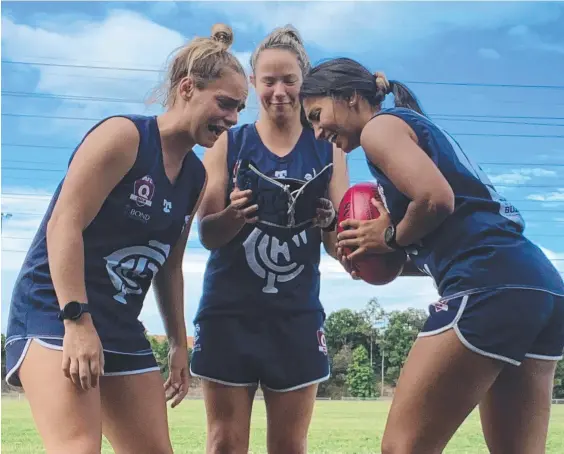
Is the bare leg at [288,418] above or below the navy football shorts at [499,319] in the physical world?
below

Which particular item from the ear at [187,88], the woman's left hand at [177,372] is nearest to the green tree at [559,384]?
the woman's left hand at [177,372]

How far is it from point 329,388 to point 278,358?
134 ft

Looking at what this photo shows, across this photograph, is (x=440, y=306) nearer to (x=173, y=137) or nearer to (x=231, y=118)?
(x=231, y=118)

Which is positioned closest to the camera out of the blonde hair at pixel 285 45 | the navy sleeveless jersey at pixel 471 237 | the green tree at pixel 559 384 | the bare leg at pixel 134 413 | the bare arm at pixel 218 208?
the navy sleeveless jersey at pixel 471 237

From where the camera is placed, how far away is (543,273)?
2604mm

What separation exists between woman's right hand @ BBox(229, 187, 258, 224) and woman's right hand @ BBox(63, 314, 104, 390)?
909mm

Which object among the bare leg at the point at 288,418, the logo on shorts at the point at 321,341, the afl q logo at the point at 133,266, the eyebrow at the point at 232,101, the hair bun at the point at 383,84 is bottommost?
the bare leg at the point at 288,418

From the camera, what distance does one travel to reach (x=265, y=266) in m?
3.43

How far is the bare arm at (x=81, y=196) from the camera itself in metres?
2.52

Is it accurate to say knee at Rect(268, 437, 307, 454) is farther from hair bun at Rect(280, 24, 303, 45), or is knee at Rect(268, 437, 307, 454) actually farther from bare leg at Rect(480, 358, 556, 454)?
hair bun at Rect(280, 24, 303, 45)

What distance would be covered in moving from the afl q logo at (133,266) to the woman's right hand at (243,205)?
16.6 inches

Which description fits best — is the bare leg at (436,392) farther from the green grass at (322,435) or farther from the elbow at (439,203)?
the green grass at (322,435)

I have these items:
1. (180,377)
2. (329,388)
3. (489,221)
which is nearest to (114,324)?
(180,377)

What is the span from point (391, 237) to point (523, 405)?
29.8 inches
